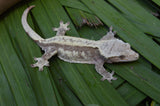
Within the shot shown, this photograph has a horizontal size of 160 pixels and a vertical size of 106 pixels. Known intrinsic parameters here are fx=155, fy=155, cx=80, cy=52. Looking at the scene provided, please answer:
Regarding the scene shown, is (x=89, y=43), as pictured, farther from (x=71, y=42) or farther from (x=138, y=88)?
(x=138, y=88)

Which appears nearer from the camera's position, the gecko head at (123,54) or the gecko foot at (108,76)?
the gecko foot at (108,76)

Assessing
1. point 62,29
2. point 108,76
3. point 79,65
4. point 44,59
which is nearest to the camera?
point 108,76

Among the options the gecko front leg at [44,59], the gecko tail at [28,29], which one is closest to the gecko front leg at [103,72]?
the gecko front leg at [44,59]

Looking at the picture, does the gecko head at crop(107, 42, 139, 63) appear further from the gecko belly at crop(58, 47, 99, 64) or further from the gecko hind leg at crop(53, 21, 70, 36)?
the gecko hind leg at crop(53, 21, 70, 36)

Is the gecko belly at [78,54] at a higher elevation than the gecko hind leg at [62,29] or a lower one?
lower

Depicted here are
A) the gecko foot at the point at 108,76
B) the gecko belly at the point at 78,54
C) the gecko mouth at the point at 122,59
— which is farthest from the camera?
the gecko belly at the point at 78,54

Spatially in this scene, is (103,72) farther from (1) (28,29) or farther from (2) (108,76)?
(1) (28,29)

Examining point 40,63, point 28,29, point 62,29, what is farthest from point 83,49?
point 28,29

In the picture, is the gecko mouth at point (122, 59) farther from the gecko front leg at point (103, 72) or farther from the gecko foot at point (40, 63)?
the gecko foot at point (40, 63)
